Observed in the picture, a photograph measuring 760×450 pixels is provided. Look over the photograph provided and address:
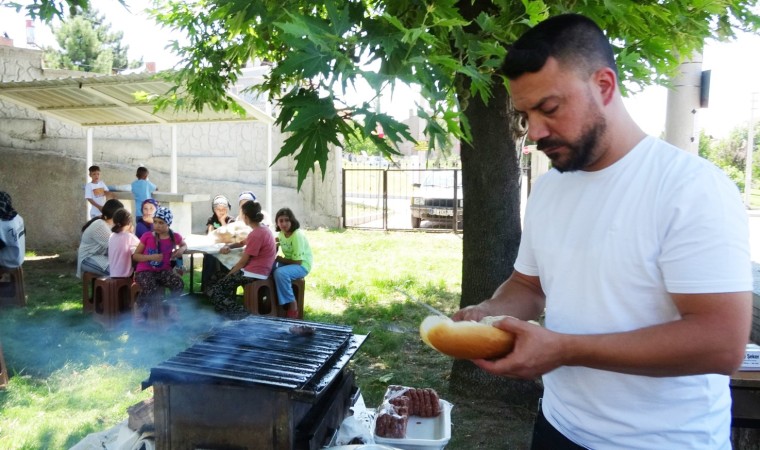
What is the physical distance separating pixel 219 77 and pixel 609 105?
4223 mm

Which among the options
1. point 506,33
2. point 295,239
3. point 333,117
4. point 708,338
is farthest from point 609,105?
point 295,239

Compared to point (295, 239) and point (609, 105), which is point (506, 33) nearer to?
point (609, 105)

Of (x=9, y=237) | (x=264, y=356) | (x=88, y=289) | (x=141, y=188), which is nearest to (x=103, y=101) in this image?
(x=141, y=188)

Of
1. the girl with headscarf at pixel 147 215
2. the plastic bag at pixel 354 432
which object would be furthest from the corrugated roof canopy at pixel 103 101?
the plastic bag at pixel 354 432

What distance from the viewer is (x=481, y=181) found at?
5.30 metres

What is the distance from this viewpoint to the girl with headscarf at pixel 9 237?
27.1 ft

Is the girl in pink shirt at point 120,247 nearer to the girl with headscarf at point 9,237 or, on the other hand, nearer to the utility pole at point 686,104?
the girl with headscarf at point 9,237

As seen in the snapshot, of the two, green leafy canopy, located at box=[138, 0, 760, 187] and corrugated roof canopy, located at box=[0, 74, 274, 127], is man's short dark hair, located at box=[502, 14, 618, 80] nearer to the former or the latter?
green leafy canopy, located at box=[138, 0, 760, 187]

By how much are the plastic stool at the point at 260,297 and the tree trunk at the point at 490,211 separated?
10.7ft

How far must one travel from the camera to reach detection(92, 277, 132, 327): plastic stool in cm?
787

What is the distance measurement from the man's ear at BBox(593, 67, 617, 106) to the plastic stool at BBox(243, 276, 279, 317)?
6579 millimetres

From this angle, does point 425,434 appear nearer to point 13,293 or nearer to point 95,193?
point 13,293

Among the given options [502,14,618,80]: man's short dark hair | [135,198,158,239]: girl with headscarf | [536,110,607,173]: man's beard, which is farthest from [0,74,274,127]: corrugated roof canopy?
[536,110,607,173]: man's beard

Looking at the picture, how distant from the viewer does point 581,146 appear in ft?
5.92
